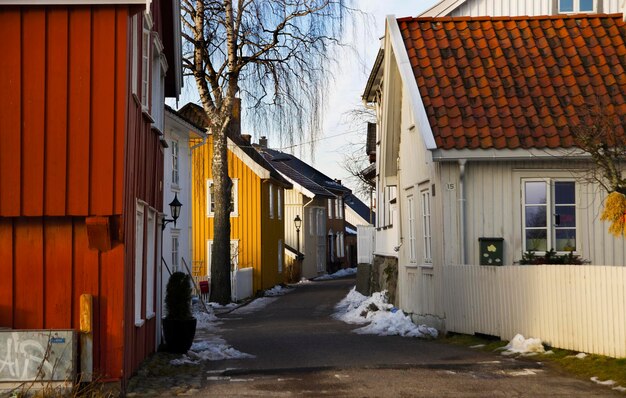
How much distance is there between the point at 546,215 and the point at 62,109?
9840mm

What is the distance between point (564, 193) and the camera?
1817 centimetres

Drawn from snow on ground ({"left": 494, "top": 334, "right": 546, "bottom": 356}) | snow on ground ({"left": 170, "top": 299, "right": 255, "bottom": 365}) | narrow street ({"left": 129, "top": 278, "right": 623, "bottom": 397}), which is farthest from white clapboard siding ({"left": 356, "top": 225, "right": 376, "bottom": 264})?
snow on ground ({"left": 494, "top": 334, "right": 546, "bottom": 356})

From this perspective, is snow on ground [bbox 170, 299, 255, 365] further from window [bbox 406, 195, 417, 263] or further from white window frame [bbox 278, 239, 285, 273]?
white window frame [bbox 278, 239, 285, 273]

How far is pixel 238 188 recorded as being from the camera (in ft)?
149

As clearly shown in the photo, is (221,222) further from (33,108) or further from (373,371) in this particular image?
(33,108)

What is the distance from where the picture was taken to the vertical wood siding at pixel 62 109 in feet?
36.6

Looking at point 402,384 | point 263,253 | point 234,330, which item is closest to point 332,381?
point 402,384

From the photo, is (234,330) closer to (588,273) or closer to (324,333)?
(324,333)

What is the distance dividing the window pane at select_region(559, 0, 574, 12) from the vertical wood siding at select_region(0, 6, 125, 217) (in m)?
16.0

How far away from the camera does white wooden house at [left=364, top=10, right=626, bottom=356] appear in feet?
57.5

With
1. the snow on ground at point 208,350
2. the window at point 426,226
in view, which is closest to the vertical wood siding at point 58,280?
the snow on ground at point 208,350

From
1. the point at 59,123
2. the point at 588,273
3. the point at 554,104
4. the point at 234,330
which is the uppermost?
the point at 554,104

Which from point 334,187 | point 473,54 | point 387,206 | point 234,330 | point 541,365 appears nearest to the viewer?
point 541,365

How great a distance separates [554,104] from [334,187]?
59286 millimetres
